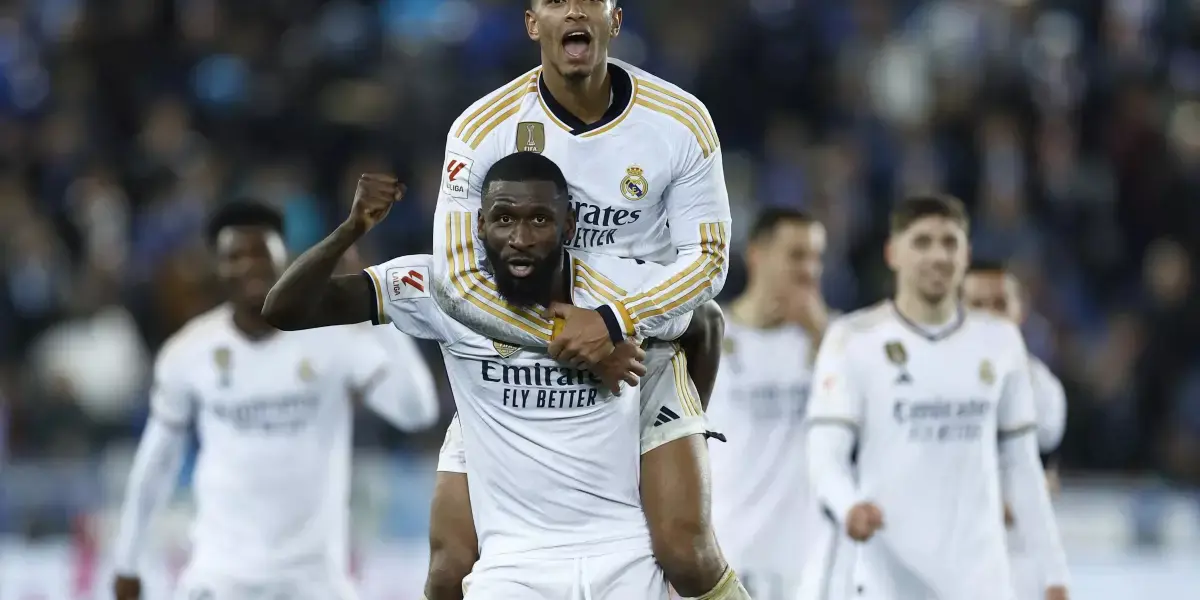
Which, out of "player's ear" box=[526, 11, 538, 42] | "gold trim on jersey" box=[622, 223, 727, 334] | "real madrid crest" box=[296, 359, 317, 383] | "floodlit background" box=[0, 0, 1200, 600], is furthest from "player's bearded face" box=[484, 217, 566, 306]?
"floodlit background" box=[0, 0, 1200, 600]

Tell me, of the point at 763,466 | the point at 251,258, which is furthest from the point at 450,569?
the point at 763,466

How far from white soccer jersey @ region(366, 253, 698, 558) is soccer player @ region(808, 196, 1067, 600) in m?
1.68

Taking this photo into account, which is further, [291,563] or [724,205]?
[291,563]

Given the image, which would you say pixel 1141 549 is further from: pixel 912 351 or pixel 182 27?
pixel 182 27

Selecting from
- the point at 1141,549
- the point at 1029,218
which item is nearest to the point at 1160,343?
the point at 1029,218

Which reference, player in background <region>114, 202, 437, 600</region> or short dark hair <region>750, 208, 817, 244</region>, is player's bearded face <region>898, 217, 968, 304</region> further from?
player in background <region>114, 202, 437, 600</region>

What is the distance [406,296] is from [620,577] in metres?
0.96

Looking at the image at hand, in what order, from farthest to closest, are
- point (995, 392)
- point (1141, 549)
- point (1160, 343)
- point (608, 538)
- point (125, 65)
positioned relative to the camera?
1. point (125, 65)
2. point (1160, 343)
3. point (1141, 549)
4. point (995, 392)
5. point (608, 538)

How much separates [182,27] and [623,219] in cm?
1028

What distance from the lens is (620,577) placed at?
4906mm

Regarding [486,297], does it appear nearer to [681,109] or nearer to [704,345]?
[681,109]

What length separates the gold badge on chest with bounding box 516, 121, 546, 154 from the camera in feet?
16.5

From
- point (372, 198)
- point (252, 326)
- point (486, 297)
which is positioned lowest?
point (252, 326)

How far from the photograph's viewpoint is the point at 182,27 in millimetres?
14609
